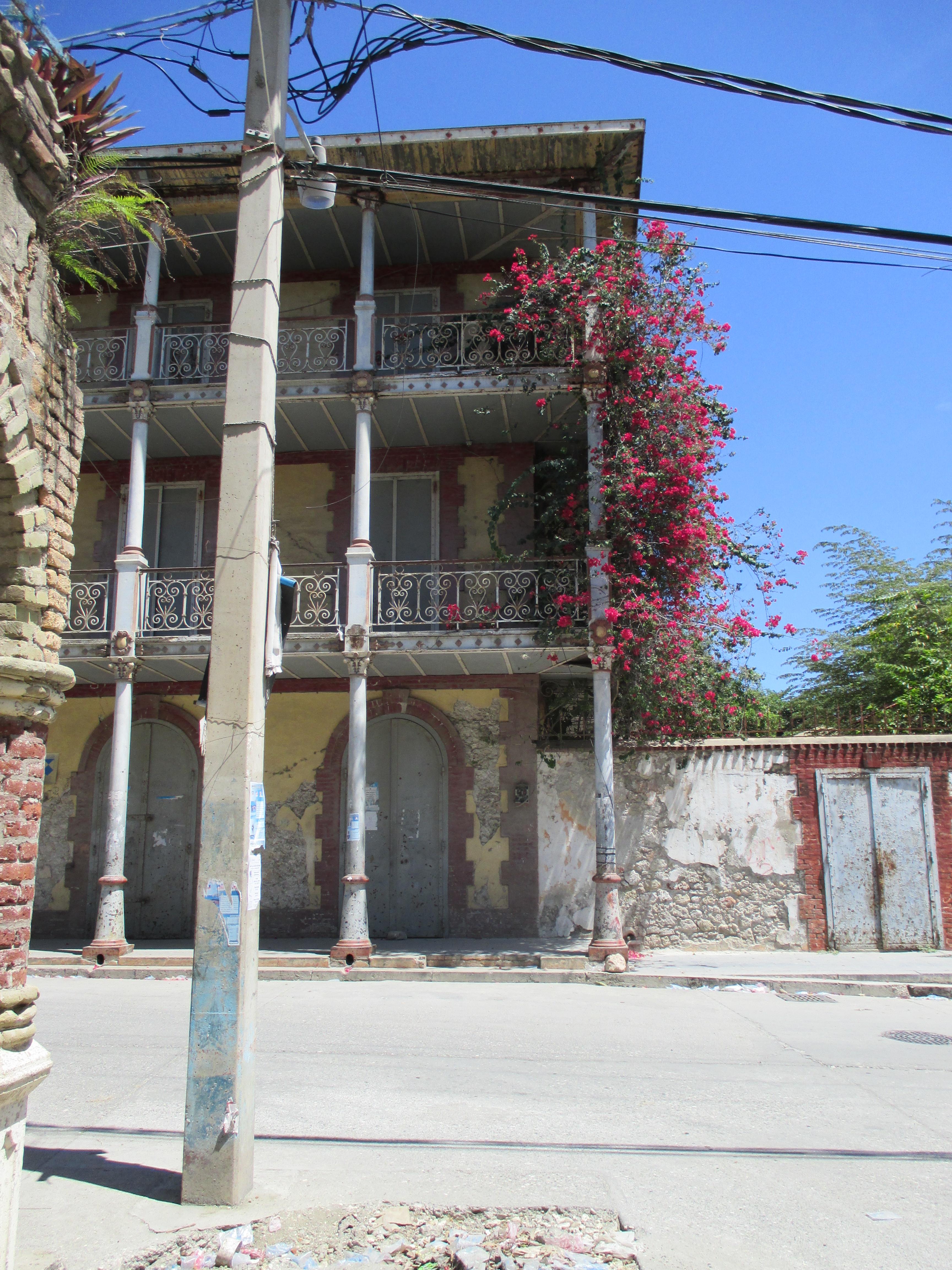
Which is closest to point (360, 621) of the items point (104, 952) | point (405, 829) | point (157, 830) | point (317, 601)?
point (317, 601)

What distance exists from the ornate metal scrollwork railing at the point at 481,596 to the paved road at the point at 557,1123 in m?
4.83

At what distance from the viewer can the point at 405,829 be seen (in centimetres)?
1319

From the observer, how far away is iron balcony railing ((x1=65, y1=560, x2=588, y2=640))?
12016 millimetres

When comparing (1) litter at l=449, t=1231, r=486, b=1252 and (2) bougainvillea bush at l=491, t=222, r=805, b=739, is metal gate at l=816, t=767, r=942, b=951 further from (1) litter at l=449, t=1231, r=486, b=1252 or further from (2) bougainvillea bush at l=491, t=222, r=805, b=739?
(1) litter at l=449, t=1231, r=486, b=1252

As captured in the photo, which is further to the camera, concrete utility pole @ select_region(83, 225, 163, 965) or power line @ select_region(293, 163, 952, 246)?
concrete utility pole @ select_region(83, 225, 163, 965)

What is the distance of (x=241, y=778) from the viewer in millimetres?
4395

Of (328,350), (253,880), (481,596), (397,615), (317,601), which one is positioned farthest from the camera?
(328,350)

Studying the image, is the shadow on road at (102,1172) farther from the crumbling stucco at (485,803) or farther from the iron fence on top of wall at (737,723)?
the iron fence on top of wall at (737,723)

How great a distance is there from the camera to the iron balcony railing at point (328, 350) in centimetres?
1266

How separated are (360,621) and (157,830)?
477 centimetres

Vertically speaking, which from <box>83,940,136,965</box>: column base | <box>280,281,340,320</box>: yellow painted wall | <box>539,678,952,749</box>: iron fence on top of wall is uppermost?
<box>280,281,340,320</box>: yellow painted wall

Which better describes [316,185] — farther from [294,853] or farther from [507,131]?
[294,853]

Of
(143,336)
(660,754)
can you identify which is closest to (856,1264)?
(660,754)

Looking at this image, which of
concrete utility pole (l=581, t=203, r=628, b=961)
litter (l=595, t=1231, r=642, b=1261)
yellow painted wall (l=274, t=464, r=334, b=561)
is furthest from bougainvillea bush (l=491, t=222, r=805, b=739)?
litter (l=595, t=1231, r=642, b=1261)
